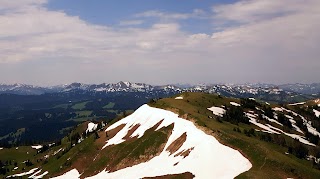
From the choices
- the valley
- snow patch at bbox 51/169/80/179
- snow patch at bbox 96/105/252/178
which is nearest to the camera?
snow patch at bbox 96/105/252/178

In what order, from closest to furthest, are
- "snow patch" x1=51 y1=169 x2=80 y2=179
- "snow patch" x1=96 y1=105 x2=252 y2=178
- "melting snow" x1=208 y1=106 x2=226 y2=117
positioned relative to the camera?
"snow patch" x1=96 y1=105 x2=252 y2=178 < "snow patch" x1=51 y1=169 x2=80 y2=179 < "melting snow" x1=208 y1=106 x2=226 y2=117

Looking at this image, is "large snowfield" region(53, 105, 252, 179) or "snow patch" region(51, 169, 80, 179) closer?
"large snowfield" region(53, 105, 252, 179)

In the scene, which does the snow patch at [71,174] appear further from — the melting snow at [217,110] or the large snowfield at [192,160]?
the melting snow at [217,110]

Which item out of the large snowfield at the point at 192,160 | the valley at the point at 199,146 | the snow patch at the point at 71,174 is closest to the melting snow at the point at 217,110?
the valley at the point at 199,146

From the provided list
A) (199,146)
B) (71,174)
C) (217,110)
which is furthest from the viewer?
(217,110)

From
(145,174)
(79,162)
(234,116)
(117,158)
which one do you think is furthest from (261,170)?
(79,162)

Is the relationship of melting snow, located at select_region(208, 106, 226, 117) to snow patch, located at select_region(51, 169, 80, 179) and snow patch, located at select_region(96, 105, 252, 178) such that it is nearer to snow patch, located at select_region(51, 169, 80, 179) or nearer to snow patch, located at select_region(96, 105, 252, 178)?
snow patch, located at select_region(96, 105, 252, 178)

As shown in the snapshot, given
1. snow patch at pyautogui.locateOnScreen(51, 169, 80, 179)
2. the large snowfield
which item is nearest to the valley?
the large snowfield

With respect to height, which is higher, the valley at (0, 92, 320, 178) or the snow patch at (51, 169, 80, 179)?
the valley at (0, 92, 320, 178)

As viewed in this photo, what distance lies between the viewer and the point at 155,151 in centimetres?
8775

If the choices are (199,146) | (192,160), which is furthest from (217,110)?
(192,160)

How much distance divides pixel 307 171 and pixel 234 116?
64.8 m

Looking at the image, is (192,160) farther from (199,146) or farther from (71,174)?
(71,174)

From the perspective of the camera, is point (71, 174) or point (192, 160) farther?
point (71, 174)
